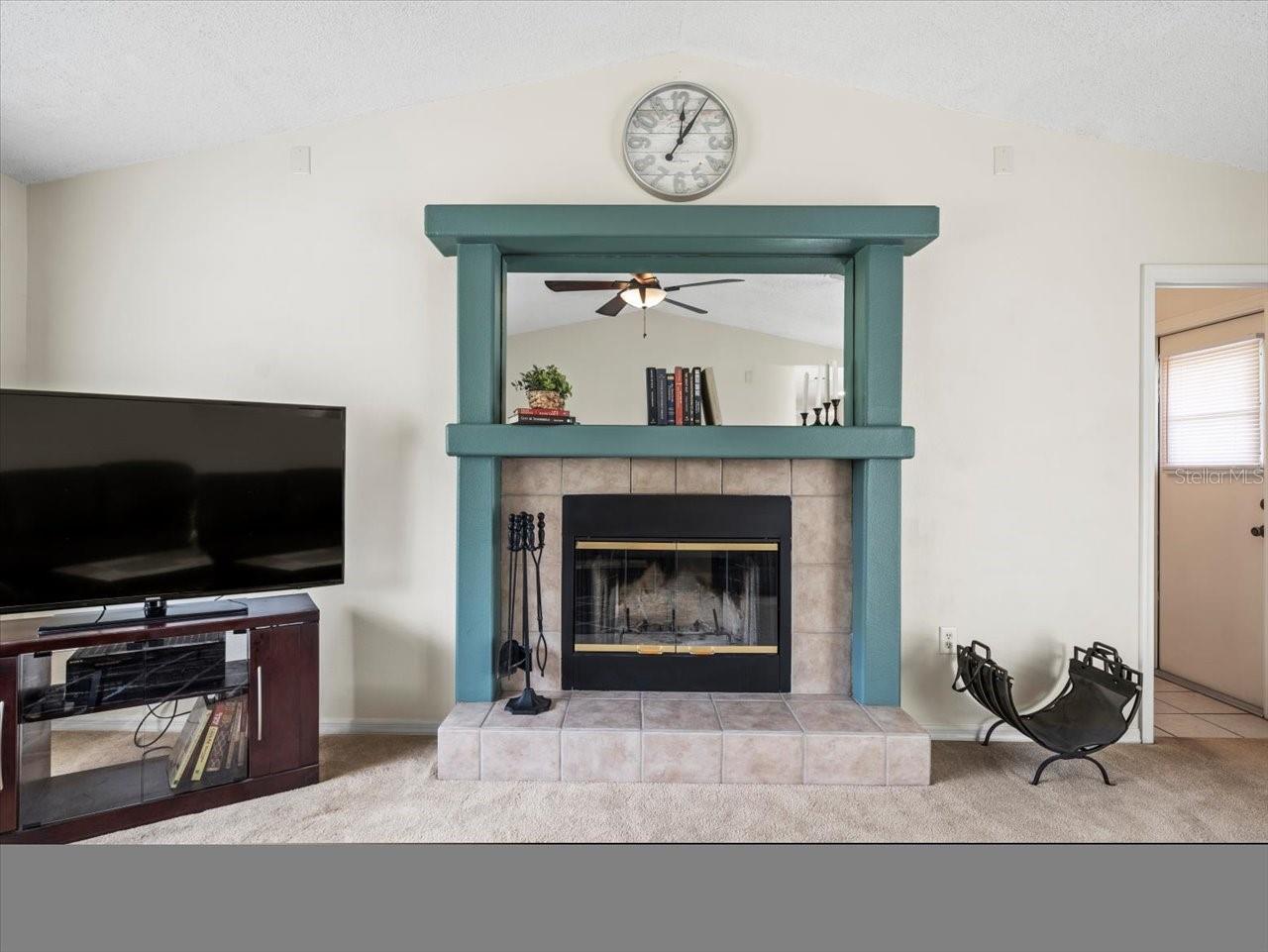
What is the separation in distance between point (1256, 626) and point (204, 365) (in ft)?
16.1

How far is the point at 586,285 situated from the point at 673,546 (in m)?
1.10

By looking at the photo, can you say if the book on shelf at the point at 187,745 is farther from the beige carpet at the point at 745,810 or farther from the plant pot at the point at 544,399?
the plant pot at the point at 544,399

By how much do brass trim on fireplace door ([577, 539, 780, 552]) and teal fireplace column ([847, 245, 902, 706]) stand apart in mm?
392

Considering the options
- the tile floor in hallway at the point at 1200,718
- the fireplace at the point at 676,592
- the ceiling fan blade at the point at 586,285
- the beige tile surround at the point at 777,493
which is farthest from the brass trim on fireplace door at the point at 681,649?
the tile floor in hallway at the point at 1200,718

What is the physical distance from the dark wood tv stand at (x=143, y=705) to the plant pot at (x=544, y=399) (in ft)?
3.52

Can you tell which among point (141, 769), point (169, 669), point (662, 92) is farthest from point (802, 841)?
point (662, 92)

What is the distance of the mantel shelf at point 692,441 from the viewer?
7.98 ft

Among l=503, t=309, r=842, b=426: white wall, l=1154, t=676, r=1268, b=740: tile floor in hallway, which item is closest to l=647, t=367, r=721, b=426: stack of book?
l=503, t=309, r=842, b=426: white wall

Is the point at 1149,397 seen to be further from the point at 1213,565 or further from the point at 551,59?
the point at 551,59

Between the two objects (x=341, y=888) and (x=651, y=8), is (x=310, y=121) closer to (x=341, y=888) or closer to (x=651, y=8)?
(x=651, y=8)

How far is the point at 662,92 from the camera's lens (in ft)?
8.70

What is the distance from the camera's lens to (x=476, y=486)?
2.49 metres

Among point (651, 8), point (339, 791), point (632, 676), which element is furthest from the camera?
point (632, 676)
